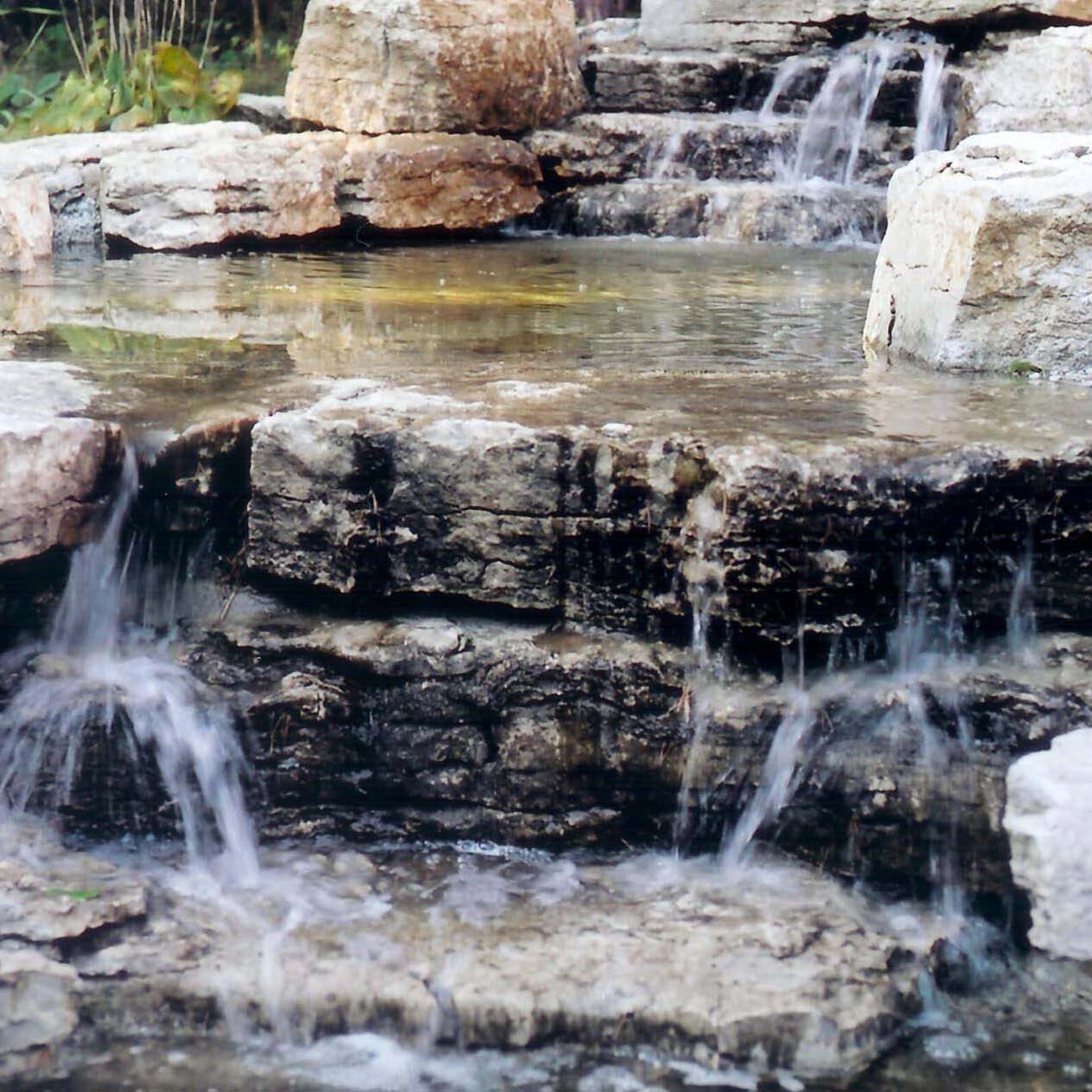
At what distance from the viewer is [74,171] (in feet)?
21.7

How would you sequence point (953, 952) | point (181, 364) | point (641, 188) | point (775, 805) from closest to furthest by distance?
point (953, 952) → point (775, 805) → point (181, 364) → point (641, 188)

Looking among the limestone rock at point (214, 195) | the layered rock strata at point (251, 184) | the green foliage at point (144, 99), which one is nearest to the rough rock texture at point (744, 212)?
the layered rock strata at point (251, 184)

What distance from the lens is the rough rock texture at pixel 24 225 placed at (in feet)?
18.6

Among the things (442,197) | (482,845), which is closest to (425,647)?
(482,845)

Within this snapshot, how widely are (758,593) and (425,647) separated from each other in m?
0.62

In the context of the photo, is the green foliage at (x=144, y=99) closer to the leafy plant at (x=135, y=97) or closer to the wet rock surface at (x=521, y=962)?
the leafy plant at (x=135, y=97)

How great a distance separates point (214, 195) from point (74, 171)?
2.21 feet

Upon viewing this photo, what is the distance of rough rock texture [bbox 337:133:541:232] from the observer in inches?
272

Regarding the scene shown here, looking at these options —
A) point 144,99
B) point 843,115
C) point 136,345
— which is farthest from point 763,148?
point 136,345

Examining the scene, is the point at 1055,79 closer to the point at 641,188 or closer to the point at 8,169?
the point at 641,188

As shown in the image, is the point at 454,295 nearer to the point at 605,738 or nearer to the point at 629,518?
the point at 629,518

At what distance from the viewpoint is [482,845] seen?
2.88 metres

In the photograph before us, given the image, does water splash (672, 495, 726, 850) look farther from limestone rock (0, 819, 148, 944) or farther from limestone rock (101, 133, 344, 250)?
limestone rock (101, 133, 344, 250)

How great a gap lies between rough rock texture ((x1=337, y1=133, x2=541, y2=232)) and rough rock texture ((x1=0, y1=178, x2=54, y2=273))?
1.38 meters
